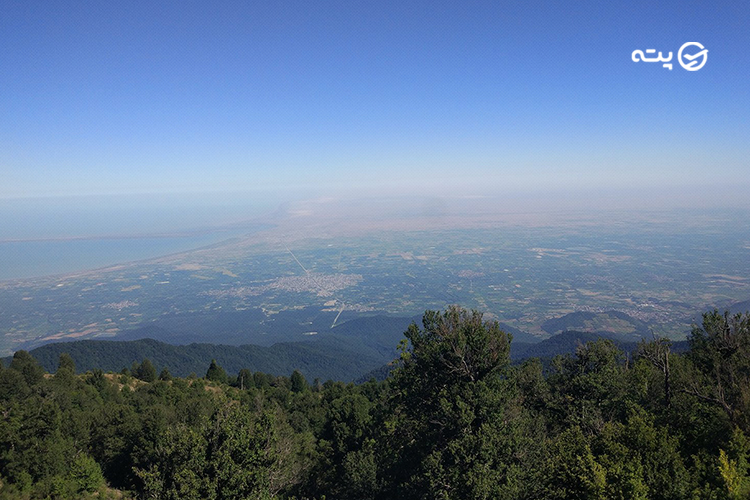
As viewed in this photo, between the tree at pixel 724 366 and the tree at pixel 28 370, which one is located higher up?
the tree at pixel 724 366

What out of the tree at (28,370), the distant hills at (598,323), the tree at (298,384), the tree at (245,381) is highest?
the tree at (28,370)

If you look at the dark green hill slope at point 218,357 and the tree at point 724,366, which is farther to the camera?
the dark green hill slope at point 218,357

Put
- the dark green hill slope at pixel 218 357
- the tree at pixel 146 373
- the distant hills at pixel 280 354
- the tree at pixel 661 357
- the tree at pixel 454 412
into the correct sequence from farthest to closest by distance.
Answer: the distant hills at pixel 280 354, the dark green hill slope at pixel 218 357, the tree at pixel 146 373, the tree at pixel 661 357, the tree at pixel 454 412

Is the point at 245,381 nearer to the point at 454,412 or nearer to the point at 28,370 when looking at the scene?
the point at 28,370

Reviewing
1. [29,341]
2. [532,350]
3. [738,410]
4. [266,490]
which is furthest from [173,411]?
[29,341]

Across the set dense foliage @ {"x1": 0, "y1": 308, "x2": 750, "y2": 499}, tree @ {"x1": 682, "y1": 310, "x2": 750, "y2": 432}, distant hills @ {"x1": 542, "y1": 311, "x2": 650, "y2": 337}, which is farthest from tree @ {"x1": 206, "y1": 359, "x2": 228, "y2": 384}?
distant hills @ {"x1": 542, "y1": 311, "x2": 650, "y2": 337}

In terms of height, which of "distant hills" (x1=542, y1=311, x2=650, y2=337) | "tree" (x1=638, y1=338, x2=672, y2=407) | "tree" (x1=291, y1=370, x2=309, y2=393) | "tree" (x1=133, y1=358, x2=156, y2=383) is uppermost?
"tree" (x1=638, y1=338, x2=672, y2=407)

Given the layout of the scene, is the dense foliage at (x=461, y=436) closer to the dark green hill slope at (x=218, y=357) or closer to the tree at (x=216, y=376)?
the tree at (x=216, y=376)

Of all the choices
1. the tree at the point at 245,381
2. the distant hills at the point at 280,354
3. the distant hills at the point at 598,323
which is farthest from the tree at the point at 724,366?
the distant hills at the point at 598,323

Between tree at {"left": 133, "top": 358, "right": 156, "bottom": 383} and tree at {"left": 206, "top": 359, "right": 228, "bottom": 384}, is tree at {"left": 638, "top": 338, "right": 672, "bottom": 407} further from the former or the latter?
tree at {"left": 133, "top": 358, "right": 156, "bottom": 383}
